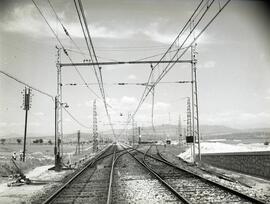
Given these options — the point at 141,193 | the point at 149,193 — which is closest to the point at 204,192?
the point at 149,193

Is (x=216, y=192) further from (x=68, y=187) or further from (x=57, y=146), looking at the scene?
(x=57, y=146)

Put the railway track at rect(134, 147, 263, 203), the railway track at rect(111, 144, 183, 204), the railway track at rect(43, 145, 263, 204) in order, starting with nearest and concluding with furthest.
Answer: the railway track at rect(134, 147, 263, 203), the railway track at rect(43, 145, 263, 204), the railway track at rect(111, 144, 183, 204)

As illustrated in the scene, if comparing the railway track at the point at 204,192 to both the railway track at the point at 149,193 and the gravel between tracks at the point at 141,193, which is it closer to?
the railway track at the point at 149,193

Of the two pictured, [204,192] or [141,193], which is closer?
[204,192]

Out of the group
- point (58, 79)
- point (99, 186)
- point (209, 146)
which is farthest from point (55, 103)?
point (209, 146)

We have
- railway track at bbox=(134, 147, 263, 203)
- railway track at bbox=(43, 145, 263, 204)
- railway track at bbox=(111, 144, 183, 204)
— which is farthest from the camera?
railway track at bbox=(111, 144, 183, 204)

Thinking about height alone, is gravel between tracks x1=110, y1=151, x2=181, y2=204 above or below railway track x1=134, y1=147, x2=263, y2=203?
below

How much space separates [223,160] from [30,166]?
16562mm

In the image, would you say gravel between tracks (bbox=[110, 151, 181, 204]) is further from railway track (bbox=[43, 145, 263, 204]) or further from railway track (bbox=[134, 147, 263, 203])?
railway track (bbox=[134, 147, 263, 203])

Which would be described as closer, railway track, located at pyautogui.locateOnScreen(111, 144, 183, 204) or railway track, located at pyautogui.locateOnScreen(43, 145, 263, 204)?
railway track, located at pyautogui.locateOnScreen(43, 145, 263, 204)

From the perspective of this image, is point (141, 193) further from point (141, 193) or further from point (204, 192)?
point (204, 192)

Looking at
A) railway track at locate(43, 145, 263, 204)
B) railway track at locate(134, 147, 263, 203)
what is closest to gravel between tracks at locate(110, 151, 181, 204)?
railway track at locate(43, 145, 263, 204)

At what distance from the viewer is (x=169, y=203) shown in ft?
35.7

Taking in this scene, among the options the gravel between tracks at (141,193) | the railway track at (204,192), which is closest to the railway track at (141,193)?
the gravel between tracks at (141,193)
